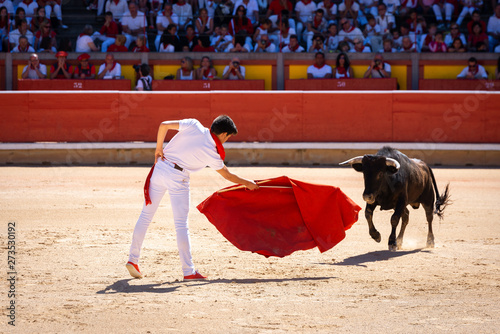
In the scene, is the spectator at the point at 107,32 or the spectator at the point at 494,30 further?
the spectator at the point at 107,32

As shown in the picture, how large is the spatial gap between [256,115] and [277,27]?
7.99 feet

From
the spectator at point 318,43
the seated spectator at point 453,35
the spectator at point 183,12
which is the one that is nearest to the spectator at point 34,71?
the spectator at point 183,12

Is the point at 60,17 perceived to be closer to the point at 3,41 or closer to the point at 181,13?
the point at 3,41

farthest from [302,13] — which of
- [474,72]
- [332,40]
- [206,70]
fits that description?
[474,72]

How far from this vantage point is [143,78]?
49.6 ft

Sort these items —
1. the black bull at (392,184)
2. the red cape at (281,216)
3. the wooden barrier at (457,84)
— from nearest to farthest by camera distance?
the red cape at (281,216) < the black bull at (392,184) < the wooden barrier at (457,84)

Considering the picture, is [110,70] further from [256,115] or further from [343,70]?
[343,70]

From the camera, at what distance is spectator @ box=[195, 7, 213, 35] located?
15.7 m

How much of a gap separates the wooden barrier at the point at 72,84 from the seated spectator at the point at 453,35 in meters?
6.74

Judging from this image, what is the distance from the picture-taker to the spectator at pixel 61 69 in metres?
15.3

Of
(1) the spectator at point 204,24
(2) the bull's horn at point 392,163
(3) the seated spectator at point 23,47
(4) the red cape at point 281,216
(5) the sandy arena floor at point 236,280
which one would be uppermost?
(1) the spectator at point 204,24

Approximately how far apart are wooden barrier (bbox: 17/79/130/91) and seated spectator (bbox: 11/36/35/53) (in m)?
1.05

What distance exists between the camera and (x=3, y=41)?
53.5 feet

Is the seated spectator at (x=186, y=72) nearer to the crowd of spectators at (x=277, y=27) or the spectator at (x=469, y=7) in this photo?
the crowd of spectators at (x=277, y=27)
